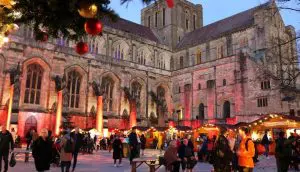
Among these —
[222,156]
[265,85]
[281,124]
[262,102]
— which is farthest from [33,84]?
[222,156]

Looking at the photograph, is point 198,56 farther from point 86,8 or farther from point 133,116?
point 86,8

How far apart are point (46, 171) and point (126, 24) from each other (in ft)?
117

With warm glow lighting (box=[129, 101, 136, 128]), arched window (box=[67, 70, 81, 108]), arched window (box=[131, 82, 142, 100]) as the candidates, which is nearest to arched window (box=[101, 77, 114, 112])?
arched window (box=[67, 70, 81, 108])

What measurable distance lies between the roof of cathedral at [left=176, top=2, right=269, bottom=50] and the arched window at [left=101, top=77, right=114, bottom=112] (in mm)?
13107

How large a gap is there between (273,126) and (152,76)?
19.1 metres

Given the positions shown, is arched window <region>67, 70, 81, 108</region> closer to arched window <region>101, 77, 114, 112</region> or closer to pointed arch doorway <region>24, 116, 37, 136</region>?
arched window <region>101, 77, 114, 112</region>

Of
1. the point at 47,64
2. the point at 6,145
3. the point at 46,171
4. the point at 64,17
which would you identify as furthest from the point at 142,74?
the point at 64,17

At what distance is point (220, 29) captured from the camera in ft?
123

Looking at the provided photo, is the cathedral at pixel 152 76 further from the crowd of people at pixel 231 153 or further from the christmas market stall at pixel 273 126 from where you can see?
the crowd of people at pixel 231 153

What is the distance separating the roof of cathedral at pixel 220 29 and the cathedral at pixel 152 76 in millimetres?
211

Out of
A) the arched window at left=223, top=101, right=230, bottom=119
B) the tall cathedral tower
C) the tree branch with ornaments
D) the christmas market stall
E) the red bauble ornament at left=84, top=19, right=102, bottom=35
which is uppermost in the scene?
the tall cathedral tower

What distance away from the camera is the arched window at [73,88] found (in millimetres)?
28438

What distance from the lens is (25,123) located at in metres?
24.4

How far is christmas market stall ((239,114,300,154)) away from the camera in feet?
58.2
